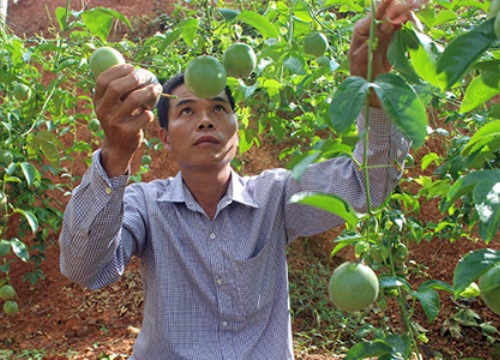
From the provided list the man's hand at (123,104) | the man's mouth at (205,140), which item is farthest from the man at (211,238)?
the man's hand at (123,104)

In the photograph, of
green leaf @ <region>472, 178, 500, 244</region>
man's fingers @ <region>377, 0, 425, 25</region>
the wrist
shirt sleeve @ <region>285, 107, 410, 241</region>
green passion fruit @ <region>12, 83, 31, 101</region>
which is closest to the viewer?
green leaf @ <region>472, 178, 500, 244</region>

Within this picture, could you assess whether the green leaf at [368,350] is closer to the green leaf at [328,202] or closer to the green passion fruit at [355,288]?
the green passion fruit at [355,288]

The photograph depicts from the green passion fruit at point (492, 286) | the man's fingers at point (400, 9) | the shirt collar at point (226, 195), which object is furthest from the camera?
the shirt collar at point (226, 195)

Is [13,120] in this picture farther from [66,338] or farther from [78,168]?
[78,168]

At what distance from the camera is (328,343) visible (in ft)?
11.9

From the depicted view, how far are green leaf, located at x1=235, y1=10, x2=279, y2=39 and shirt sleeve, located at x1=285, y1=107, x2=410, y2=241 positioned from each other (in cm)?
37

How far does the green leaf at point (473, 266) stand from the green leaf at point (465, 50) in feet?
0.92

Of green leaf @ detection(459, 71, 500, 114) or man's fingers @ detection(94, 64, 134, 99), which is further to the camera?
man's fingers @ detection(94, 64, 134, 99)

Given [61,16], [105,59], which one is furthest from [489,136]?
[61,16]

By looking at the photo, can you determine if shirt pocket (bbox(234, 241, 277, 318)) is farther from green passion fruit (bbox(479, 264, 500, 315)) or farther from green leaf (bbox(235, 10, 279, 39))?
green passion fruit (bbox(479, 264, 500, 315))

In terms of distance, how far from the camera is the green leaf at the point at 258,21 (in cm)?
118

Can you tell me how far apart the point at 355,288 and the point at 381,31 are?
55cm

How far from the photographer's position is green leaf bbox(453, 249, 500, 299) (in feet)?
2.77

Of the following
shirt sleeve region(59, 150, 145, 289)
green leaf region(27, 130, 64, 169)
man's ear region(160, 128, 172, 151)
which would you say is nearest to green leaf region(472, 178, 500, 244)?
shirt sleeve region(59, 150, 145, 289)
